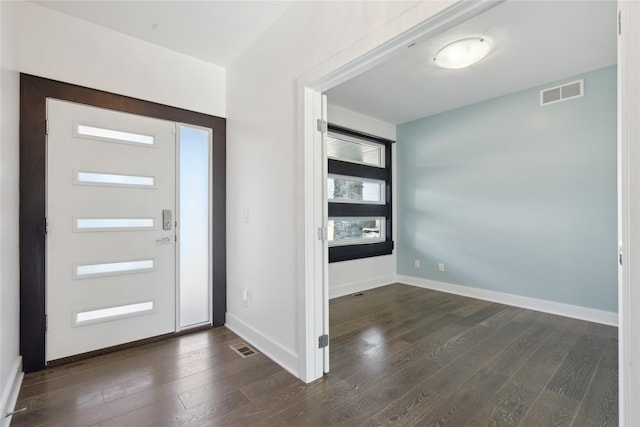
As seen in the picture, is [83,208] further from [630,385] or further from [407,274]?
[407,274]

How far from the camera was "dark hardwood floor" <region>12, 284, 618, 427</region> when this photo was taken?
1.73 metres

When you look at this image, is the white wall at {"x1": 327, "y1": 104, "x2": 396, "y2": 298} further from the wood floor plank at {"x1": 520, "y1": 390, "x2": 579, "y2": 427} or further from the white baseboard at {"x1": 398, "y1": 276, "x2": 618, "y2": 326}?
the wood floor plank at {"x1": 520, "y1": 390, "x2": 579, "y2": 427}

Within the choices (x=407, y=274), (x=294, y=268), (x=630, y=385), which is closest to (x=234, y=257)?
(x=294, y=268)

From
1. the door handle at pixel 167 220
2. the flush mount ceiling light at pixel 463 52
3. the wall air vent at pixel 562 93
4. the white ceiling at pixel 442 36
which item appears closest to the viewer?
the white ceiling at pixel 442 36

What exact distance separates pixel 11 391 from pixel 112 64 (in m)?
2.59

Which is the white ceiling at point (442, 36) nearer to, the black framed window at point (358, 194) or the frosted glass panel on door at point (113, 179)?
the black framed window at point (358, 194)

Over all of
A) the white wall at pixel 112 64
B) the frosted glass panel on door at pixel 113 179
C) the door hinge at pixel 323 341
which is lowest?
the door hinge at pixel 323 341

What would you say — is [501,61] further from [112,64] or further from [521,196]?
[112,64]

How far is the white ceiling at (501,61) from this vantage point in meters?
2.31

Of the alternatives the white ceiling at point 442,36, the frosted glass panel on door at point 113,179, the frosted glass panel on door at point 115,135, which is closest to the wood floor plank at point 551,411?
the white ceiling at point 442,36

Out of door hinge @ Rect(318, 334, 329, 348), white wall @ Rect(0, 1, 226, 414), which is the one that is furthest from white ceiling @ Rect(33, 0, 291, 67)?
door hinge @ Rect(318, 334, 329, 348)

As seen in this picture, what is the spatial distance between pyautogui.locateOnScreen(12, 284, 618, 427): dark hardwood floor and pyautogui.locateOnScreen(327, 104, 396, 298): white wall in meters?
1.27

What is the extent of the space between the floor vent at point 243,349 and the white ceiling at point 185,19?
9.40 ft

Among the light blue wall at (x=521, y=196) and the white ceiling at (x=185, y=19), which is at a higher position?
the white ceiling at (x=185, y=19)
